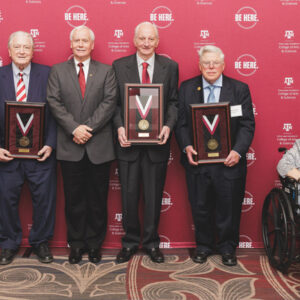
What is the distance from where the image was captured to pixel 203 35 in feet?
10.7

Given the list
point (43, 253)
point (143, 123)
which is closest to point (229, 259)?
point (143, 123)

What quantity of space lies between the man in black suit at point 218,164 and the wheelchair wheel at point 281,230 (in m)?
0.26

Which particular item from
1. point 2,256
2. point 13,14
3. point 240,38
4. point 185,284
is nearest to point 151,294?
point 185,284

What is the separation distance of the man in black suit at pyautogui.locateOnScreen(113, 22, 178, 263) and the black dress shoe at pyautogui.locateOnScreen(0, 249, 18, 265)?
0.87 meters

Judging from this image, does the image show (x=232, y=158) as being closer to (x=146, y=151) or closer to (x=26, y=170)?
(x=146, y=151)

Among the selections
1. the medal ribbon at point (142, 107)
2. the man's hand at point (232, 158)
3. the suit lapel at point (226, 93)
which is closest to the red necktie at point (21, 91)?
the medal ribbon at point (142, 107)

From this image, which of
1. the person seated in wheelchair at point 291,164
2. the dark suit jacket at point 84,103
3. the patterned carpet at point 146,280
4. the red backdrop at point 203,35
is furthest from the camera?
the red backdrop at point 203,35

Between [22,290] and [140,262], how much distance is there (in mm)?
934

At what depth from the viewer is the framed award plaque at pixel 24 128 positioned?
2.90 m

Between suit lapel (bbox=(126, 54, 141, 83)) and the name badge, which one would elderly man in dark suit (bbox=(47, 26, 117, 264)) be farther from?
the name badge

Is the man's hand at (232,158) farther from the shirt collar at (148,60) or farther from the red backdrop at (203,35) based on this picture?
the shirt collar at (148,60)

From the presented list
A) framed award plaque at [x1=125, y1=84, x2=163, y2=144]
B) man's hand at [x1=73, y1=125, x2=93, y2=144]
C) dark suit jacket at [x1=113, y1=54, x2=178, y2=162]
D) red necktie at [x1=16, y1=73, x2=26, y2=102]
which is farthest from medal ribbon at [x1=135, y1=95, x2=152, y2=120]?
red necktie at [x1=16, y1=73, x2=26, y2=102]

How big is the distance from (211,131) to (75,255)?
149cm

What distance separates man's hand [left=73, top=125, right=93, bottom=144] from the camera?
285 centimetres
